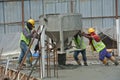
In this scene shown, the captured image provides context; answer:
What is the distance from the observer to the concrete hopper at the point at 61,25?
15.3 metres

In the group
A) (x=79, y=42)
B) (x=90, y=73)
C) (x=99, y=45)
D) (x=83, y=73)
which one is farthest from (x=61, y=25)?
(x=90, y=73)

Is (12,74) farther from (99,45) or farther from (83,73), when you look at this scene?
(99,45)

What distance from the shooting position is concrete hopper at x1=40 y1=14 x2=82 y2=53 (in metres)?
15.3

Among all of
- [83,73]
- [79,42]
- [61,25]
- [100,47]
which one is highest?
[61,25]

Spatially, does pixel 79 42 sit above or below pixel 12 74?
above

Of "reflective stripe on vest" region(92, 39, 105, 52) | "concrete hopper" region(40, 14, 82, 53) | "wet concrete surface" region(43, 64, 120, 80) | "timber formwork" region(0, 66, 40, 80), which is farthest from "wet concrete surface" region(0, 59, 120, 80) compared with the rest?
"concrete hopper" region(40, 14, 82, 53)

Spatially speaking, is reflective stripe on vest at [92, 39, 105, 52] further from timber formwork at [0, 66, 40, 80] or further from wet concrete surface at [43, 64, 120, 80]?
timber formwork at [0, 66, 40, 80]

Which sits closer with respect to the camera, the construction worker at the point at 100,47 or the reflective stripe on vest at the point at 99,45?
the construction worker at the point at 100,47

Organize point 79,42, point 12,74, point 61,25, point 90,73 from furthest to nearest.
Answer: point 79,42 → point 61,25 → point 90,73 → point 12,74

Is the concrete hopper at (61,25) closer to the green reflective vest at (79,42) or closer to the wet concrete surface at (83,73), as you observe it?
the green reflective vest at (79,42)

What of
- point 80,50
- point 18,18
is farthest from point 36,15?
point 80,50

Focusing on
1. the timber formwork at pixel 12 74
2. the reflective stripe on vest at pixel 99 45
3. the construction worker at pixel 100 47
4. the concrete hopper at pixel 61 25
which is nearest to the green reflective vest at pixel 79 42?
the construction worker at pixel 100 47

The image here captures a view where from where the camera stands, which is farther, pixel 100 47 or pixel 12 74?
pixel 100 47

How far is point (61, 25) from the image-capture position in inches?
605
